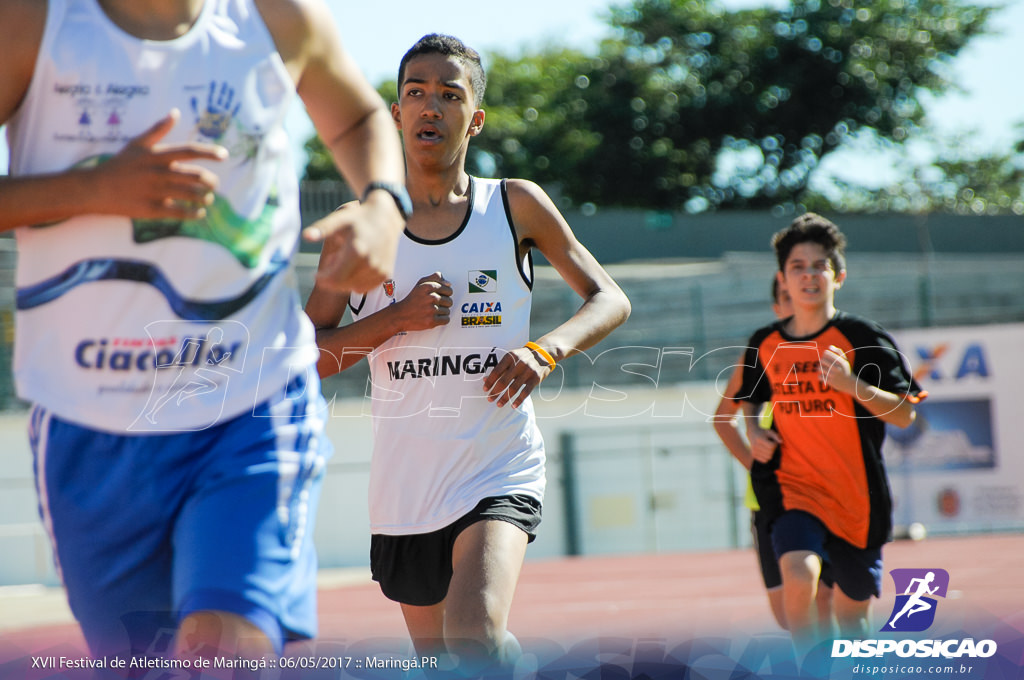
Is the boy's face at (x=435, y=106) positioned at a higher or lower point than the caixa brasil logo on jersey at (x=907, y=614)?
higher

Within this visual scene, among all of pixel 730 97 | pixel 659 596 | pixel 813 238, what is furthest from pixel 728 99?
pixel 813 238

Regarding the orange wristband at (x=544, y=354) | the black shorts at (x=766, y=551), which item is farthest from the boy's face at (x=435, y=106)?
the black shorts at (x=766, y=551)

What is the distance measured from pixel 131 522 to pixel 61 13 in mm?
987

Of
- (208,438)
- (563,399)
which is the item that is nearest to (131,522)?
(208,438)

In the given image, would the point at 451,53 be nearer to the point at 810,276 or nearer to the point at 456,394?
the point at 456,394

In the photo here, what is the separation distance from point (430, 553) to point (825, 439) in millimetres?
2323

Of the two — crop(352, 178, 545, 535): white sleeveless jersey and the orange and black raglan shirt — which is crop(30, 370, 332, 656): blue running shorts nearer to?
crop(352, 178, 545, 535): white sleeveless jersey

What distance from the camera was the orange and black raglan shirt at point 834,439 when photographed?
5.54m

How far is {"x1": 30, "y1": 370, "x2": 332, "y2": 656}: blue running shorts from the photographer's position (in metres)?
2.40

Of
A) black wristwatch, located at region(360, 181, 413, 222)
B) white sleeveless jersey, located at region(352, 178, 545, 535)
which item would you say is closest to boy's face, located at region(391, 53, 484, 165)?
white sleeveless jersey, located at region(352, 178, 545, 535)

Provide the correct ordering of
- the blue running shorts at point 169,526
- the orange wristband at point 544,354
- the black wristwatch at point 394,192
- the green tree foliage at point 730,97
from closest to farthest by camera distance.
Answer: the blue running shorts at point 169,526, the black wristwatch at point 394,192, the orange wristband at point 544,354, the green tree foliage at point 730,97

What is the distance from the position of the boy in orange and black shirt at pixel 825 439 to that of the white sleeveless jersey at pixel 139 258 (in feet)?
11.3

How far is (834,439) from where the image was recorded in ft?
18.4

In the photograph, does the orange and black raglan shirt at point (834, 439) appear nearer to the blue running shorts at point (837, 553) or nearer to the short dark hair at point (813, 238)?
the blue running shorts at point (837, 553)
